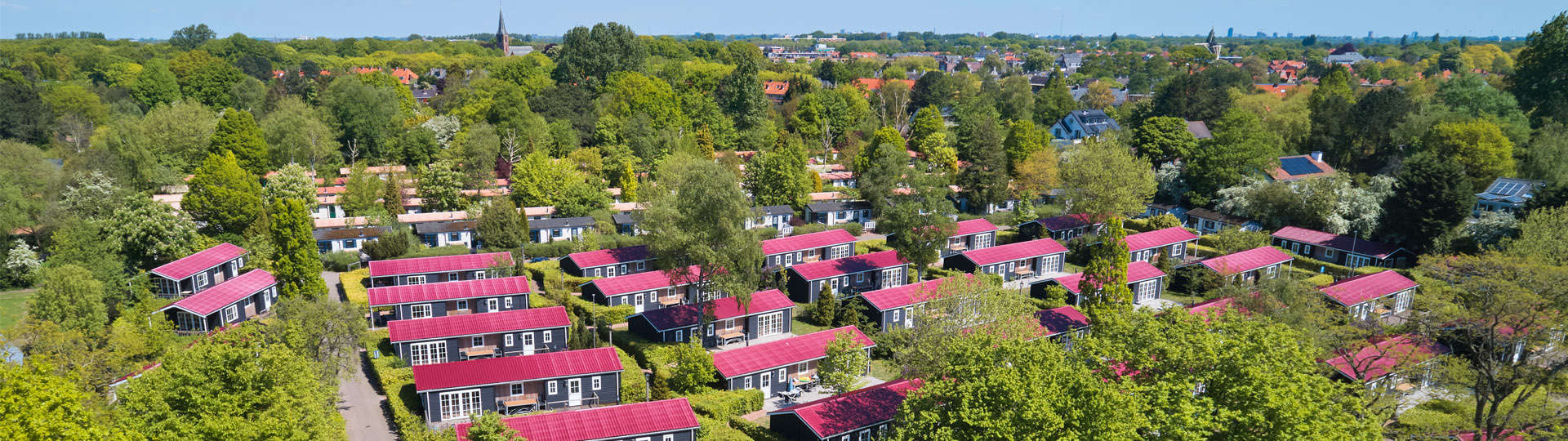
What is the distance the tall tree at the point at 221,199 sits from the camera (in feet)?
155

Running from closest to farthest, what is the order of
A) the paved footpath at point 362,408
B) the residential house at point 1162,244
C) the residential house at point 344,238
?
the paved footpath at point 362,408 → the residential house at point 344,238 → the residential house at point 1162,244

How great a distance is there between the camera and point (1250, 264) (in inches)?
1884

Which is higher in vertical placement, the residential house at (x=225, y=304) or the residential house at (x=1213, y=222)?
the residential house at (x=1213, y=222)

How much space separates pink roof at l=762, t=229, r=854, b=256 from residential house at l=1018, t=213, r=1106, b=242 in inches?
519

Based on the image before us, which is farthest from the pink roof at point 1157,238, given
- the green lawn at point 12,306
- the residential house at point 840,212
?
the green lawn at point 12,306

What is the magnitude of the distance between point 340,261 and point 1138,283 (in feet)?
145

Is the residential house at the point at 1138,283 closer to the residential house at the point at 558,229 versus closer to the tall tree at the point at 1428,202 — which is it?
the tall tree at the point at 1428,202

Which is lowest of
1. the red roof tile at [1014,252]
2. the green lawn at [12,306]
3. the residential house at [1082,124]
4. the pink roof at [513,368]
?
the green lawn at [12,306]

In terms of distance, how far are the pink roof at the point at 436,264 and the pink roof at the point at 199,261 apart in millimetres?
7269

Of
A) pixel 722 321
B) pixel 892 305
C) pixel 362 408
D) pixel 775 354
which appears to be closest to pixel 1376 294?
pixel 892 305

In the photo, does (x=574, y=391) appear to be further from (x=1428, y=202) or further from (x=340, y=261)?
(x=1428, y=202)

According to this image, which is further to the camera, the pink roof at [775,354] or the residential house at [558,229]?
the residential house at [558,229]

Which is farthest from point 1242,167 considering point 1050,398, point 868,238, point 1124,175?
point 1050,398

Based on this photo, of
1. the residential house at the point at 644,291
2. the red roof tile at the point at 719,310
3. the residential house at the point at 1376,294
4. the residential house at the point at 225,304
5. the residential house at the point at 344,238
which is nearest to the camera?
the residential house at the point at 225,304
